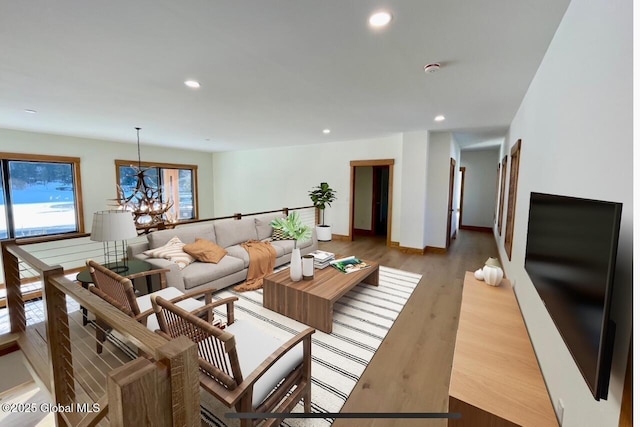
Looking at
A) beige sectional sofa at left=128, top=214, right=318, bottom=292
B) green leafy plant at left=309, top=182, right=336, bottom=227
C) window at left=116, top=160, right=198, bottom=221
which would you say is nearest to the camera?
beige sectional sofa at left=128, top=214, right=318, bottom=292

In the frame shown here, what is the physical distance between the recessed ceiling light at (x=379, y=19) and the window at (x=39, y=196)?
6786mm

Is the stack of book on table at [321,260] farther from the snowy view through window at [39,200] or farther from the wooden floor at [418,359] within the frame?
the snowy view through window at [39,200]

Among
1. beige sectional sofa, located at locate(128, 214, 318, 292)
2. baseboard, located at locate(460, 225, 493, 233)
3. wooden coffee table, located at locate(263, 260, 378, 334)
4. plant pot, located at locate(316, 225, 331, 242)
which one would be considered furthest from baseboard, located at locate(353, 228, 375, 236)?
wooden coffee table, located at locate(263, 260, 378, 334)

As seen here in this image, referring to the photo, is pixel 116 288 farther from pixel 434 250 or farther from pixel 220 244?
pixel 434 250

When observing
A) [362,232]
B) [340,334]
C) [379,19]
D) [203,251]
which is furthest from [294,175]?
[379,19]

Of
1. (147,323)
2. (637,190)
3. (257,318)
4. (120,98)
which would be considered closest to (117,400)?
(637,190)

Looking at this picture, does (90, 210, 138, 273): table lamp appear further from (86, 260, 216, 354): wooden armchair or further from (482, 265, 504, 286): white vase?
(482, 265, 504, 286): white vase

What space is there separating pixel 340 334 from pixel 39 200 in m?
6.59

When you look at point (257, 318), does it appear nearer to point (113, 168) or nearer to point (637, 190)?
point (637, 190)

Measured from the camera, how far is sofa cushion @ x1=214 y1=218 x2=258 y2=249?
418cm

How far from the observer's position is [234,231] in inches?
173

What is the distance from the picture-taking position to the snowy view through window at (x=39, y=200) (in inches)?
196

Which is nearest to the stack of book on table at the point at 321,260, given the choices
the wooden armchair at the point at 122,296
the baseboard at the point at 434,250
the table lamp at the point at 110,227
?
the wooden armchair at the point at 122,296

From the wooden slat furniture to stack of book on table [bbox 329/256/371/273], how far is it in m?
1.41
